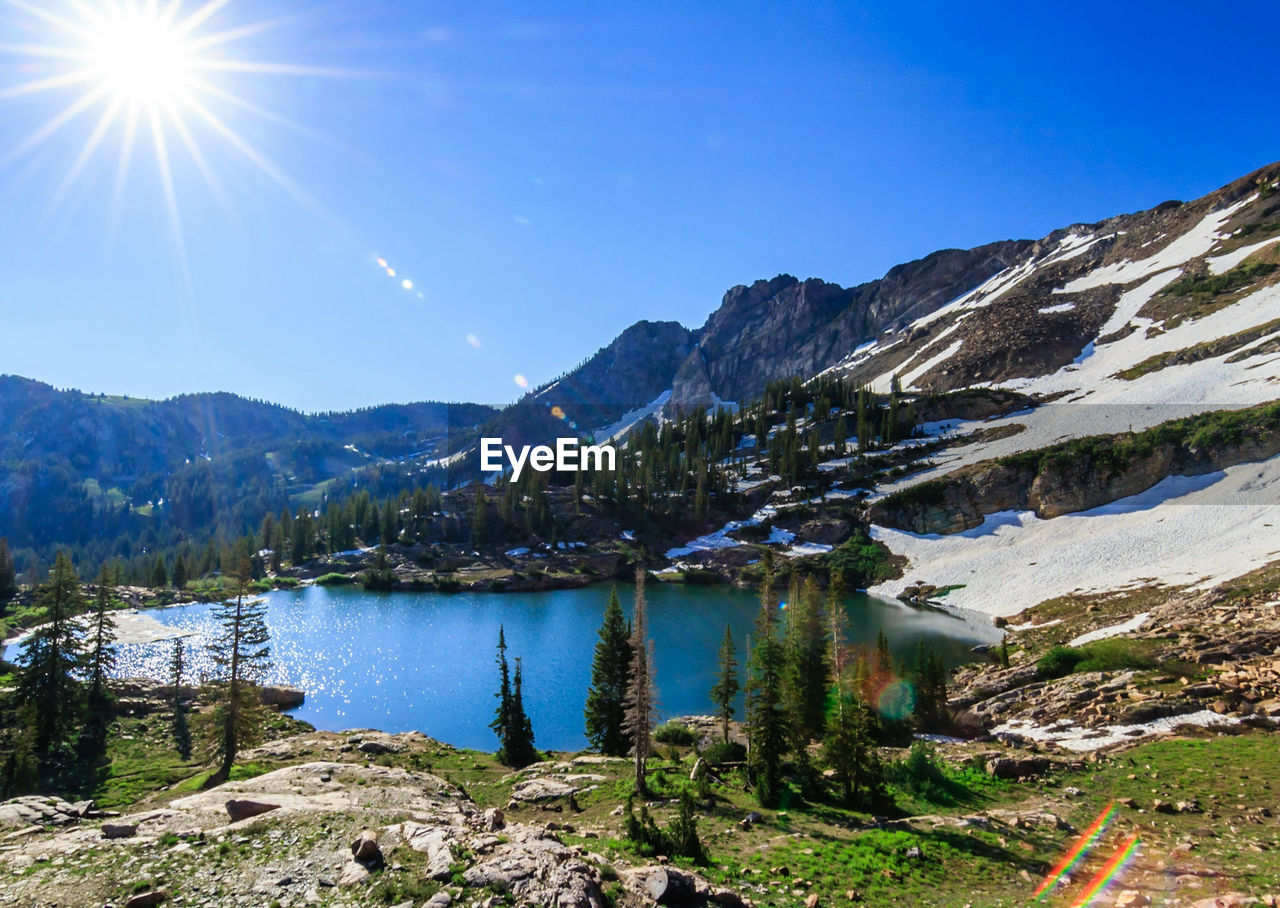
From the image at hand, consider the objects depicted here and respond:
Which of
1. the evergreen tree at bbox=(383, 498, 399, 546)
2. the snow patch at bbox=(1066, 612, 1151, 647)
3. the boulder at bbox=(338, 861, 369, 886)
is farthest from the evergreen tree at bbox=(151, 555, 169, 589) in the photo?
the snow patch at bbox=(1066, 612, 1151, 647)

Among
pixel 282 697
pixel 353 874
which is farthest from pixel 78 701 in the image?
pixel 353 874

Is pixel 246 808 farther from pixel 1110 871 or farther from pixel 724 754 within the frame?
pixel 1110 871

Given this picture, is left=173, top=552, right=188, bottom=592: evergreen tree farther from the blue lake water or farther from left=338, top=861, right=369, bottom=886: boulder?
left=338, top=861, right=369, bottom=886: boulder

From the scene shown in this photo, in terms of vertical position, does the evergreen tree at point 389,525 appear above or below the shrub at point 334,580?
above

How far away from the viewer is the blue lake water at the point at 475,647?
4644 cm

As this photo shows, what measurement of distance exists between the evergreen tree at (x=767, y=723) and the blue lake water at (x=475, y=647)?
Result: 456 inches

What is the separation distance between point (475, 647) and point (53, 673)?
119 feet

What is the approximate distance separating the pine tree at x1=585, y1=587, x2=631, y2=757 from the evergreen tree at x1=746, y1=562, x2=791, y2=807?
1017 centimetres

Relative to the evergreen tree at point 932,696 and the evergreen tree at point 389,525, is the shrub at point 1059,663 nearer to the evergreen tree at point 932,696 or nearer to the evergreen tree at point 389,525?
the evergreen tree at point 932,696

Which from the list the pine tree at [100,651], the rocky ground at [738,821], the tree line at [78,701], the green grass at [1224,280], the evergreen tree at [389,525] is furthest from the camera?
the evergreen tree at [389,525]

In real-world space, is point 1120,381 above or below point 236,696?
above

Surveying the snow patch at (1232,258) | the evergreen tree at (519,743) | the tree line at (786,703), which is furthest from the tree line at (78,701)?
the snow patch at (1232,258)

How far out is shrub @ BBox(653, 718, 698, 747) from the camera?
36.9 metres

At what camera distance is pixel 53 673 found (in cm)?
3431
